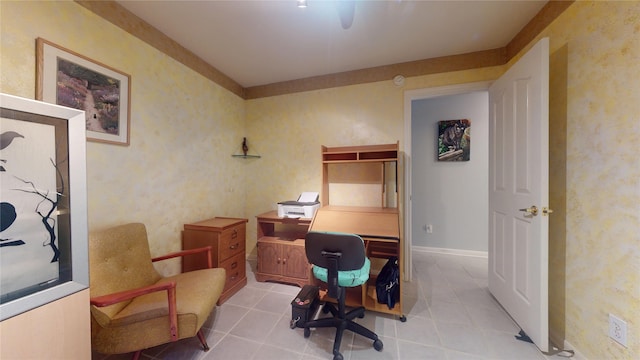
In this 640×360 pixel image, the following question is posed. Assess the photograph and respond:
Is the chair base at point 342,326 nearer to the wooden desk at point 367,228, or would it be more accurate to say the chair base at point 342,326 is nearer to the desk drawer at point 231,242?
the wooden desk at point 367,228

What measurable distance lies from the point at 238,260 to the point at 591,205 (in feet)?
9.36

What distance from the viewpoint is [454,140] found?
319 centimetres

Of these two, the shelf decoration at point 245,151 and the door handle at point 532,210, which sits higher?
the shelf decoration at point 245,151

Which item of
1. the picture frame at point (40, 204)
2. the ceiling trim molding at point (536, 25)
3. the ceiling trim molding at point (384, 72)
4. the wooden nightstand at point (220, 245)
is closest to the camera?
the picture frame at point (40, 204)

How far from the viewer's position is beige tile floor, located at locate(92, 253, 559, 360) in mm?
1466

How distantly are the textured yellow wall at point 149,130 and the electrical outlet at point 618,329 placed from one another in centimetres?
321

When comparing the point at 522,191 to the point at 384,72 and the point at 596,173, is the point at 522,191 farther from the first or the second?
the point at 384,72

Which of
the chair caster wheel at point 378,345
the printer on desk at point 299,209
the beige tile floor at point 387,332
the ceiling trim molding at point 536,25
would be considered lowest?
the beige tile floor at point 387,332

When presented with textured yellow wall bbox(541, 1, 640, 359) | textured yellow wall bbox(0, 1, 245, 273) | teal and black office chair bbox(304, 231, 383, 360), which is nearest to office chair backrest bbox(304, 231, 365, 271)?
teal and black office chair bbox(304, 231, 383, 360)

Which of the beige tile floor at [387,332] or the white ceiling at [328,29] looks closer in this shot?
the beige tile floor at [387,332]

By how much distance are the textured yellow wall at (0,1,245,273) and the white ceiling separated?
37cm

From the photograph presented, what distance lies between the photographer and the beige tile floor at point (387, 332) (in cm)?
147

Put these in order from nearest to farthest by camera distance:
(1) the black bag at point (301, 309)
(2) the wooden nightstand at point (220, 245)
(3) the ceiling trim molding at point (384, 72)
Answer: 1. (1) the black bag at point (301, 309)
2. (2) the wooden nightstand at point (220, 245)
3. (3) the ceiling trim molding at point (384, 72)

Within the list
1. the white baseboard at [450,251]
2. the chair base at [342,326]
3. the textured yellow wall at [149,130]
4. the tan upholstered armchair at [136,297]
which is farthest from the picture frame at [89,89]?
the white baseboard at [450,251]
